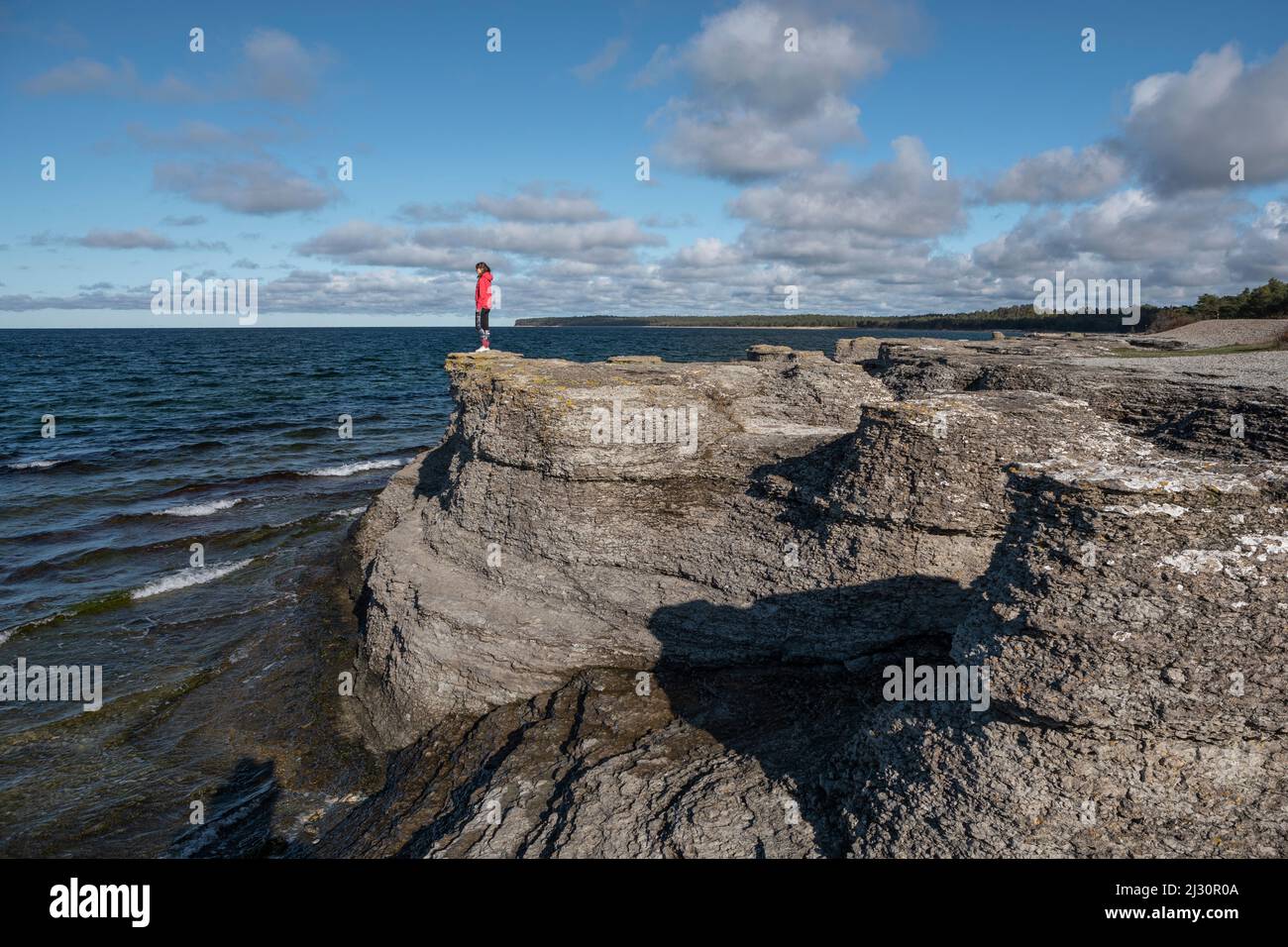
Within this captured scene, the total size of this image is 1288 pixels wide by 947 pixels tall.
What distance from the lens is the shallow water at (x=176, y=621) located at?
9711 millimetres

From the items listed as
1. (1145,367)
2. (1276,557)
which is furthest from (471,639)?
(1145,367)

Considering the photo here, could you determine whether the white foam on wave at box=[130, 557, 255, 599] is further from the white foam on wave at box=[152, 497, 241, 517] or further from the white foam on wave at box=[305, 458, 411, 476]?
the white foam on wave at box=[305, 458, 411, 476]

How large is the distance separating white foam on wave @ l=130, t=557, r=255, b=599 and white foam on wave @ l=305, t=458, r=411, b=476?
9997 millimetres

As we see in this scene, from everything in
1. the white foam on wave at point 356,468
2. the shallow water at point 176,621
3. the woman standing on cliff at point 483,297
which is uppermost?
the woman standing on cliff at point 483,297

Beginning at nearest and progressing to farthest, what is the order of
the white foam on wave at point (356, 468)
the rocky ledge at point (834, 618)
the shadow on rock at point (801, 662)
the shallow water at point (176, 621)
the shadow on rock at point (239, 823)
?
the rocky ledge at point (834, 618), the shadow on rock at point (801, 662), the shadow on rock at point (239, 823), the shallow water at point (176, 621), the white foam on wave at point (356, 468)

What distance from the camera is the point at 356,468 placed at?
2931 centimetres

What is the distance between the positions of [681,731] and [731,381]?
6.96 meters

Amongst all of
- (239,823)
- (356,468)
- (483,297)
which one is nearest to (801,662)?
(239,823)

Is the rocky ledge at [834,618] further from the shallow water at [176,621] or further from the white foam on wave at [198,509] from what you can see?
the white foam on wave at [198,509]

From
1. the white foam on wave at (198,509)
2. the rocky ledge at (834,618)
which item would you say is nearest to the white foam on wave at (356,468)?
the white foam on wave at (198,509)

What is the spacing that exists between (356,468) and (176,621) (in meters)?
14.7

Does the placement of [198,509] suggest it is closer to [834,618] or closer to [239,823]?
[239,823]

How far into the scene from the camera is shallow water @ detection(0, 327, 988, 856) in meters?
9.71

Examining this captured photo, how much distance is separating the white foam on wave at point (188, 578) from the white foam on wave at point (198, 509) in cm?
549
